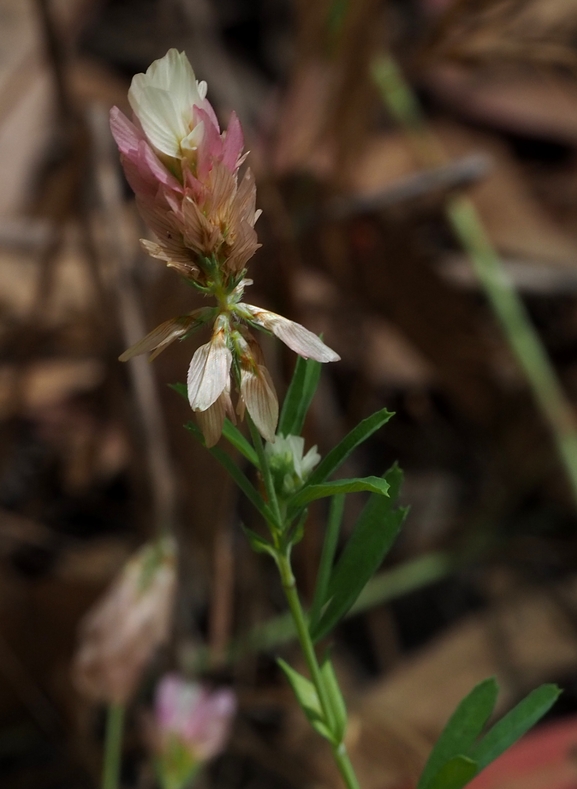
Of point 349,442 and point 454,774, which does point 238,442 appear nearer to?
point 349,442

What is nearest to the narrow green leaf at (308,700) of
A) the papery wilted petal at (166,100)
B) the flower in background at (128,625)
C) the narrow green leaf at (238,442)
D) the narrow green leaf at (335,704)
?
the narrow green leaf at (335,704)

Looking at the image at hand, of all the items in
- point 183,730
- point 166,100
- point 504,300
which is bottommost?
point 183,730

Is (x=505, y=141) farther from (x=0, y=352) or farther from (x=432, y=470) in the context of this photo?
(x=0, y=352)

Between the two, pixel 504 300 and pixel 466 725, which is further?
pixel 504 300

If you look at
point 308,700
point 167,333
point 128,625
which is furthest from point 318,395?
point 167,333

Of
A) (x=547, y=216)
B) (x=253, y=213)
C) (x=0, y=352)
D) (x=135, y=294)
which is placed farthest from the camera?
(x=547, y=216)

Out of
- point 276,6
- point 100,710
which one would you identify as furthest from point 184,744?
point 276,6
